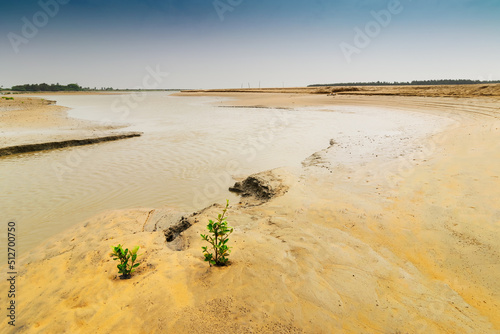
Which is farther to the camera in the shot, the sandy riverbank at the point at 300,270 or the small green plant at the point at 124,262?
the small green plant at the point at 124,262

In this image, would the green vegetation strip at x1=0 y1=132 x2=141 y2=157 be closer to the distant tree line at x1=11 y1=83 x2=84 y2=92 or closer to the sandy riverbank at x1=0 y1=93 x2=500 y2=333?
the sandy riverbank at x1=0 y1=93 x2=500 y2=333


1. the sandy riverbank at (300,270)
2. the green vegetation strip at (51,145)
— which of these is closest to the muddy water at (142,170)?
the green vegetation strip at (51,145)

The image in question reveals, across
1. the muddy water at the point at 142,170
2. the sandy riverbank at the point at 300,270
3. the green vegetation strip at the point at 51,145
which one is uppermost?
the sandy riverbank at the point at 300,270

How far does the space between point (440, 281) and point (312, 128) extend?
13033 mm

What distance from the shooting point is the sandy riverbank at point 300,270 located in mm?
2365

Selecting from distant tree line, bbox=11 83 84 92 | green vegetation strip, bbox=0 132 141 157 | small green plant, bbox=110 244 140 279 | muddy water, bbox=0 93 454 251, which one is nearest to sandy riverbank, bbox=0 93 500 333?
small green plant, bbox=110 244 140 279

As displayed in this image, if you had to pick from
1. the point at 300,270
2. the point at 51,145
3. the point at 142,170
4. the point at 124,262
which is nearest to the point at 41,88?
the point at 51,145

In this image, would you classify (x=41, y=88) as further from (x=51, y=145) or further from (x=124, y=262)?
(x=124, y=262)

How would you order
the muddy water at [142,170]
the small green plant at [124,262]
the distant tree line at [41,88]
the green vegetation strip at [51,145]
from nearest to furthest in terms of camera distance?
the small green plant at [124,262]
the muddy water at [142,170]
the green vegetation strip at [51,145]
the distant tree line at [41,88]

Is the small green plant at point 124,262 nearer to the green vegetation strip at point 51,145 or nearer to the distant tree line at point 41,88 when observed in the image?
the green vegetation strip at point 51,145

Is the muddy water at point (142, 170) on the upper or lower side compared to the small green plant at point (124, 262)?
lower

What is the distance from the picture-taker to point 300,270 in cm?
299

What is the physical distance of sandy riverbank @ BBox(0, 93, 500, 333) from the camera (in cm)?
237

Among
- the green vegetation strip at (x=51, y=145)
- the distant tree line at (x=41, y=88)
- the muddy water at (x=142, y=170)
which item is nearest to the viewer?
the muddy water at (x=142, y=170)
